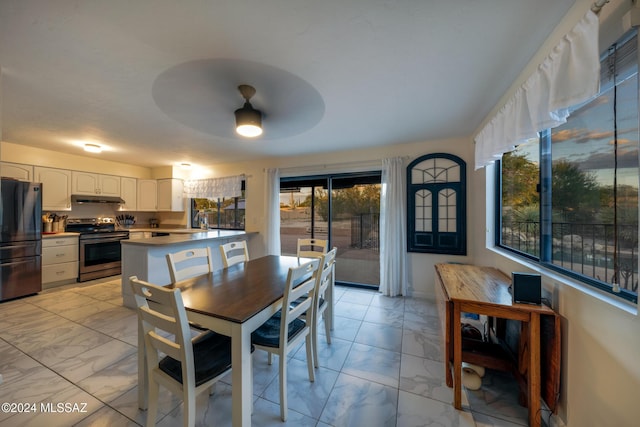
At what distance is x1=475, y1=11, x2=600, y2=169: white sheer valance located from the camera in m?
0.99

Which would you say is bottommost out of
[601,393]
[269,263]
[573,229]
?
[601,393]

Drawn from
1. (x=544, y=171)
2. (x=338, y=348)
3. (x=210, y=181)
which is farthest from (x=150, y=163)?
(x=544, y=171)

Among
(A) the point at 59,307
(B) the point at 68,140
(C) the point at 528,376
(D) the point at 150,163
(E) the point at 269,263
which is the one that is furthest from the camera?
(D) the point at 150,163

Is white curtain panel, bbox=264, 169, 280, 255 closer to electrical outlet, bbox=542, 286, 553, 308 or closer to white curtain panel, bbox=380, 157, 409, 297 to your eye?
white curtain panel, bbox=380, 157, 409, 297

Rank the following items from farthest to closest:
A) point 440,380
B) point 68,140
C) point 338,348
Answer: point 68,140 < point 338,348 < point 440,380

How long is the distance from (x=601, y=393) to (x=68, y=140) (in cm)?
574

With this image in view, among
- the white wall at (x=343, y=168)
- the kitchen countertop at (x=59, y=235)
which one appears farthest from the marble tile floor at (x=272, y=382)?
the kitchen countertop at (x=59, y=235)

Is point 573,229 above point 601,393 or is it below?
above

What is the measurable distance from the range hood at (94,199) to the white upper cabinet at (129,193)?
3.6 inches

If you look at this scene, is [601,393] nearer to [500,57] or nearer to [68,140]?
[500,57]

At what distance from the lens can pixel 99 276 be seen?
13.5ft

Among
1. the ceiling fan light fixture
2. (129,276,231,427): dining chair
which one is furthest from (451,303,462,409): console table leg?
the ceiling fan light fixture

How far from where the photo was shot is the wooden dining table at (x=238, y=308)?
1082 mm

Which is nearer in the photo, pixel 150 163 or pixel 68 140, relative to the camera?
pixel 68 140
